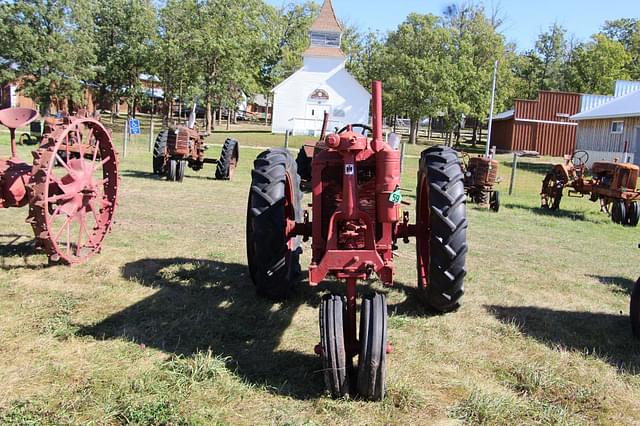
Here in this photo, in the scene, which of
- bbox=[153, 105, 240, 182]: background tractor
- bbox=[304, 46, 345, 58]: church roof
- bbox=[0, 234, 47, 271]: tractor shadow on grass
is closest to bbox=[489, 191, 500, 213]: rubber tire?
bbox=[153, 105, 240, 182]: background tractor

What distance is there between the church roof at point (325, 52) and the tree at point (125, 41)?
11.7 m

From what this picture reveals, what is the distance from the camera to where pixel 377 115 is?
368cm

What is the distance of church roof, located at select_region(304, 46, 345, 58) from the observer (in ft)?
135

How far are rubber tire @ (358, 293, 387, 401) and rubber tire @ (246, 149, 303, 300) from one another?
49.8 inches

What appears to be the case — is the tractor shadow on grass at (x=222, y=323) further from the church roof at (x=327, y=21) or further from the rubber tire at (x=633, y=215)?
the church roof at (x=327, y=21)

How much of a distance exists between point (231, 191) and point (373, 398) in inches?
399

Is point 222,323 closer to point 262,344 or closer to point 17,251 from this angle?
point 262,344

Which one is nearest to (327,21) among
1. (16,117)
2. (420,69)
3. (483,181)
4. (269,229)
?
(420,69)

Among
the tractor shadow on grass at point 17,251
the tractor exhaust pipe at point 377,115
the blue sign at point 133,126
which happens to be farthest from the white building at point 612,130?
the tractor shadow on grass at point 17,251

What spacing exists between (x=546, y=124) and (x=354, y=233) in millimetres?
36578

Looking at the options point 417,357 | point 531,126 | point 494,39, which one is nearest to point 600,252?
point 417,357

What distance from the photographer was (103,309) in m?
4.60

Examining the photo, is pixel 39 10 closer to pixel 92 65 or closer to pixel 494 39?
pixel 92 65

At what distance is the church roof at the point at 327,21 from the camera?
138ft
